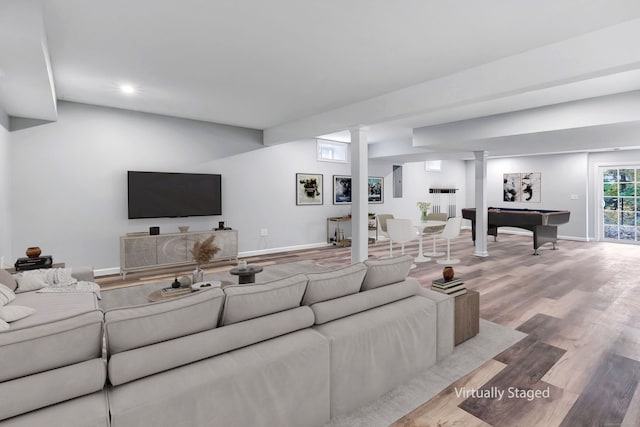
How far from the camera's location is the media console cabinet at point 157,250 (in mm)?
5101

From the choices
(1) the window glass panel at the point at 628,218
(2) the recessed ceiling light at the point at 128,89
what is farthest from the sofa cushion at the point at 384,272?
(1) the window glass panel at the point at 628,218

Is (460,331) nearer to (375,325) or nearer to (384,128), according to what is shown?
(375,325)

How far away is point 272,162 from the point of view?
7.20 meters

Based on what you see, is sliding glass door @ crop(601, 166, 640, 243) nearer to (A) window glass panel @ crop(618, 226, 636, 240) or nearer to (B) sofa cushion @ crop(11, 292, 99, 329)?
(A) window glass panel @ crop(618, 226, 636, 240)

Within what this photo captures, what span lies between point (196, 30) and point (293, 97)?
78.8 inches

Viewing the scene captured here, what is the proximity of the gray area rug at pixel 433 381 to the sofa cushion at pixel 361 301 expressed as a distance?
0.55 metres

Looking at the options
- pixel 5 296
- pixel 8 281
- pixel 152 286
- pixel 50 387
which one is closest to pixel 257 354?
pixel 50 387

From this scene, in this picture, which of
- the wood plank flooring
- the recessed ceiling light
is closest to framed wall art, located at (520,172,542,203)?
the wood plank flooring

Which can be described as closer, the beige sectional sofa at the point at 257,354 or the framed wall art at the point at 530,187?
the beige sectional sofa at the point at 257,354

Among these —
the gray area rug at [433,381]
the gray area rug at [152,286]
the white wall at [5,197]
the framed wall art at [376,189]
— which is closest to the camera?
the gray area rug at [433,381]

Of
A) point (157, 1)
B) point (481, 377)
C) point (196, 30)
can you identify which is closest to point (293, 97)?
point (196, 30)

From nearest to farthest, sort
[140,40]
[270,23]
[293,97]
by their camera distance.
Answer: [270,23]
[140,40]
[293,97]

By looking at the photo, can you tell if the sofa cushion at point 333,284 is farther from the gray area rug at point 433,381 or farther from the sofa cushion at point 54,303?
the sofa cushion at point 54,303

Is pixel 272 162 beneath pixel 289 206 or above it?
above
